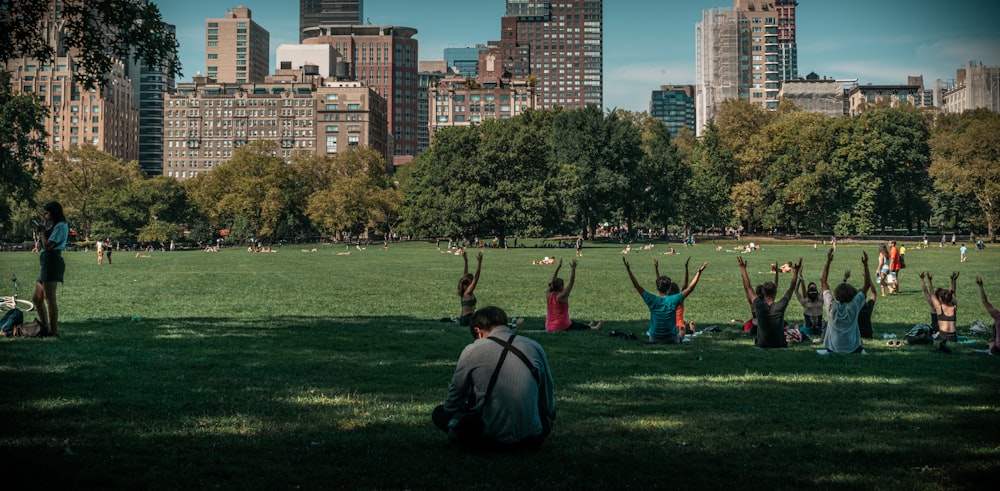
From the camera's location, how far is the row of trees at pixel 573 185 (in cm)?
9256

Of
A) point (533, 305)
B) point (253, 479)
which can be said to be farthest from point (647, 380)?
point (533, 305)

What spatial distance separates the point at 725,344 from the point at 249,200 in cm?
11179

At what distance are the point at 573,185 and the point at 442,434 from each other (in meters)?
88.5

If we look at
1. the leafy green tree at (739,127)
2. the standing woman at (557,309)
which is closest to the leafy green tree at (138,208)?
the leafy green tree at (739,127)

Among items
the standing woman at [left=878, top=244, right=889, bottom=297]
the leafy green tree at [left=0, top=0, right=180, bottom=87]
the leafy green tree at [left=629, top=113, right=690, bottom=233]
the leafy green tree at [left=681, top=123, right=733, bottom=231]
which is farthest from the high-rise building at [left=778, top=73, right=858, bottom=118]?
the leafy green tree at [left=0, top=0, right=180, bottom=87]

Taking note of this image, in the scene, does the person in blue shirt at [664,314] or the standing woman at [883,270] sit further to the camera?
the standing woman at [883,270]

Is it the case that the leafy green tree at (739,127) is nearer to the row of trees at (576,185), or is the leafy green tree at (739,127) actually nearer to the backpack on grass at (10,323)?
the row of trees at (576,185)

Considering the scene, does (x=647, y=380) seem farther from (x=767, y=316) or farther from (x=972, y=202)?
(x=972, y=202)

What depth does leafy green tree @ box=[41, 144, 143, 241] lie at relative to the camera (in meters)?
112

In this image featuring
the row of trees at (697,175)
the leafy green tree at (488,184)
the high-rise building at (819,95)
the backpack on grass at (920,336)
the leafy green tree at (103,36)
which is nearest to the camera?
the leafy green tree at (103,36)

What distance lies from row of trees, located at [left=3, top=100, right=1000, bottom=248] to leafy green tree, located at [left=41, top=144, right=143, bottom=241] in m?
0.21

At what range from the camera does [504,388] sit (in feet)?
27.3

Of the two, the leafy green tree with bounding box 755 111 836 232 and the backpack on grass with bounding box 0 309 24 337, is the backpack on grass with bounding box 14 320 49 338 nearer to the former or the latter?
the backpack on grass with bounding box 0 309 24 337

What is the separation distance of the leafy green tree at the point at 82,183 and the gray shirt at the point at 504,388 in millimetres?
115271
